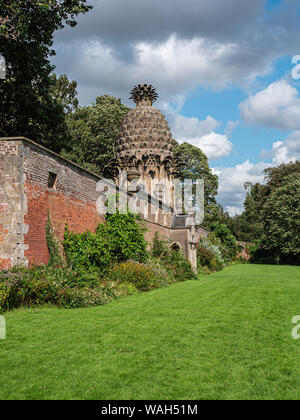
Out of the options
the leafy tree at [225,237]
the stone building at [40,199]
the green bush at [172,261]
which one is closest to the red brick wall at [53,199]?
the stone building at [40,199]

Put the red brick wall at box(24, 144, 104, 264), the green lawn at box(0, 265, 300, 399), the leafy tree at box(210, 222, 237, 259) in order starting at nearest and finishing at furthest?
the green lawn at box(0, 265, 300, 399) < the red brick wall at box(24, 144, 104, 264) < the leafy tree at box(210, 222, 237, 259)

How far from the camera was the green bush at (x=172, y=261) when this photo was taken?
64.4ft

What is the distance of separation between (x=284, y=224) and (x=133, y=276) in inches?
1122

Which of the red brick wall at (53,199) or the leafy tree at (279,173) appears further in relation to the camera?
the leafy tree at (279,173)

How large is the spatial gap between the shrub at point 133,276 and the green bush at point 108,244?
19.2 inches

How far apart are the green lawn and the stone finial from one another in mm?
30279

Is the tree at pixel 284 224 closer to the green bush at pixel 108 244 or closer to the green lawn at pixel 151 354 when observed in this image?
the green bush at pixel 108 244

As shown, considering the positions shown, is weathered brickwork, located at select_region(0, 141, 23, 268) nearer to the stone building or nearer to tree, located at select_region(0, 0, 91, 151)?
the stone building

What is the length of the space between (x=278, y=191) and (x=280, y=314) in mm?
34232

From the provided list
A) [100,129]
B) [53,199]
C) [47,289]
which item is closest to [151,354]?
[47,289]

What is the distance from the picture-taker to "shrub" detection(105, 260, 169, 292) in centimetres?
1360

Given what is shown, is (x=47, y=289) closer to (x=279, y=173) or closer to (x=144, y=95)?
(x=144, y=95)

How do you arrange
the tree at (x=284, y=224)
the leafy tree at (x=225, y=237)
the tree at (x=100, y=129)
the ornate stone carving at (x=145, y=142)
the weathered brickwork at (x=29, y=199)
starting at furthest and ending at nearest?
the leafy tree at (x=225, y=237) < the tree at (x=100, y=129) < the tree at (x=284, y=224) < the ornate stone carving at (x=145, y=142) < the weathered brickwork at (x=29, y=199)

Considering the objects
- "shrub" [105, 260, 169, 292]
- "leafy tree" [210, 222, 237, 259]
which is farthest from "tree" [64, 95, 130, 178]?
"shrub" [105, 260, 169, 292]
